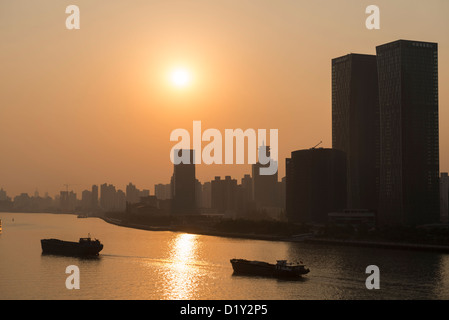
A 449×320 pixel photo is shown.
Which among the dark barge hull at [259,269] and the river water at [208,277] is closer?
the river water at [208,277]

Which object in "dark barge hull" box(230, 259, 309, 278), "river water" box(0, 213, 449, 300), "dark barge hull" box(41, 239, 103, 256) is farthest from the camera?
"dark barge hull" box(41, 239, 103, 256)

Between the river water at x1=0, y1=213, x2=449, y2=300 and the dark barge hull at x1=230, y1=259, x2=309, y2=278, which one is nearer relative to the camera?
the river water at x1=0, y1=213, x2=449, y2=300

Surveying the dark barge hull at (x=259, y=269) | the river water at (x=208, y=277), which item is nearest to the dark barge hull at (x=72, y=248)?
the river water at (x=208, y=277)

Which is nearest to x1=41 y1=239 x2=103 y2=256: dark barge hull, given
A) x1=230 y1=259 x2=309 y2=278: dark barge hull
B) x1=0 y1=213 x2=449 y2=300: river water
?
x1=0 y1=213 x2=449 y2=300: river water

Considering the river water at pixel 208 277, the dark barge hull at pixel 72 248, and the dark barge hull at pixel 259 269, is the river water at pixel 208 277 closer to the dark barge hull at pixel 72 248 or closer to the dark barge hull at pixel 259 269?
the dark barge hull at pixel 259 269

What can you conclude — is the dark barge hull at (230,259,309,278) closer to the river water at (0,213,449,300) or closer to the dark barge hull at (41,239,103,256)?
the river water at (0,213,449,300)

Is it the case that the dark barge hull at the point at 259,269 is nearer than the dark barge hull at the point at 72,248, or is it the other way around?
the dark barge hull at the point at 259,269

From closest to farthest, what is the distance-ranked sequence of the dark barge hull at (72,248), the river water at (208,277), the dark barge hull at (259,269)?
the river water at (208,277) → the dark barge hull at (259,269) → the dark barge hull at (72,248)

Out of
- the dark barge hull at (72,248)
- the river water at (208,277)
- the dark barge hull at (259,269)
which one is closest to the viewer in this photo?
the river water at (208,277)
